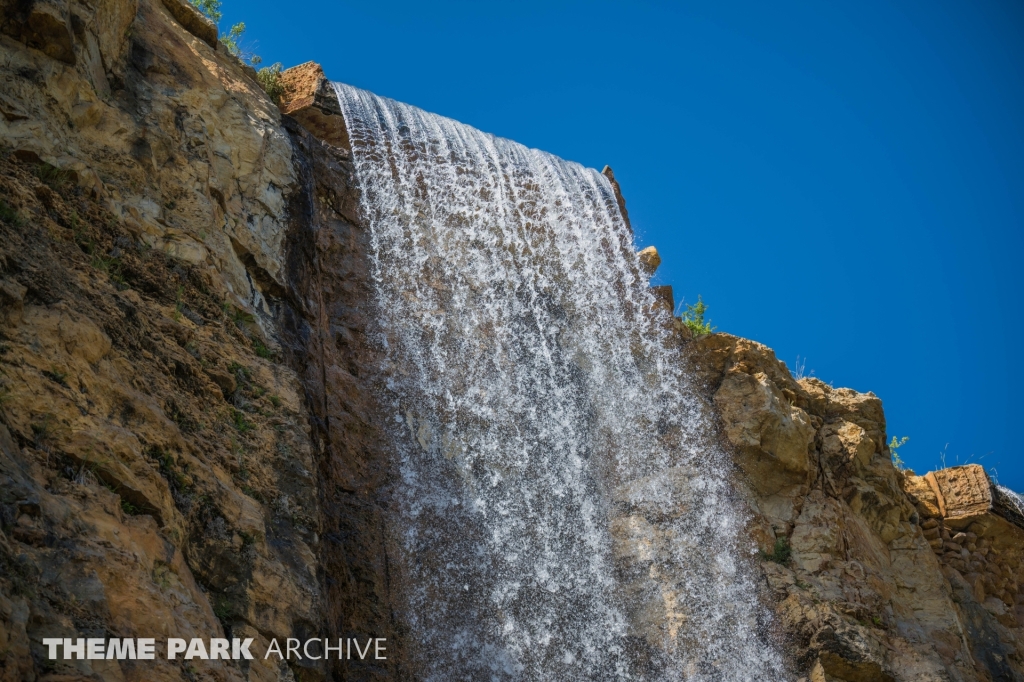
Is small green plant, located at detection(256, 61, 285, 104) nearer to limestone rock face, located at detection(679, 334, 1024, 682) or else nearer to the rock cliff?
the rock cliff

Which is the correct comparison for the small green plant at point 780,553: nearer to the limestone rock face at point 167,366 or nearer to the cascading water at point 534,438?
the cascading water at point 534,438

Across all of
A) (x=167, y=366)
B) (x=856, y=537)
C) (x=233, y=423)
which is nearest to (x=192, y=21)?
(x=167, y=366)

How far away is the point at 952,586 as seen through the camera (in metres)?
13.7

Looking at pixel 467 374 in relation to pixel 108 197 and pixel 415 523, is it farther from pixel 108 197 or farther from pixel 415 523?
pixel 108 197

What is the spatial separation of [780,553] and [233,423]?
781 cm

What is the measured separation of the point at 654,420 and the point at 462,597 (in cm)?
417

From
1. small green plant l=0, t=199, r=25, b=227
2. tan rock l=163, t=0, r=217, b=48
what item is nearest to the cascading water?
tan rock l=163, t=0, r=217, b=48

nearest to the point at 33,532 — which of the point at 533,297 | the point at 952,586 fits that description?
the point at 533,297

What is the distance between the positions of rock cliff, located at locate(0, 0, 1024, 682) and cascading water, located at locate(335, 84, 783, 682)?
38cm

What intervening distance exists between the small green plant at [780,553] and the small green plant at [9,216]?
381 inches

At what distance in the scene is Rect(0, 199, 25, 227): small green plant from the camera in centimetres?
636

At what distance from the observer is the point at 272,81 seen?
13.9 meters

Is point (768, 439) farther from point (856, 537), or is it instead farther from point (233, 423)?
point (233, 423)

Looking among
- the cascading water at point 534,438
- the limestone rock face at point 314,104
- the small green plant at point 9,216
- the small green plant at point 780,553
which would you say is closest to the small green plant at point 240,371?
the small green plant at point 9,216
